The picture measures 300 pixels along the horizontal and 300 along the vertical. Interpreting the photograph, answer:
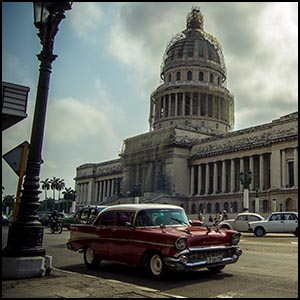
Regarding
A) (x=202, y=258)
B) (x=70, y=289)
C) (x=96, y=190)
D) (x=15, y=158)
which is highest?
(x=96, y=190)

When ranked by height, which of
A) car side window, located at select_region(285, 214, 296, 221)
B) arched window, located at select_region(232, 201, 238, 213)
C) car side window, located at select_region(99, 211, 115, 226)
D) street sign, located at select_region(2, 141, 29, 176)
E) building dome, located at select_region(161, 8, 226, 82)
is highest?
building dome, located at select_region(161, 8, 226, 82)

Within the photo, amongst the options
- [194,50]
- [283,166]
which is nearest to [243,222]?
[283,166]

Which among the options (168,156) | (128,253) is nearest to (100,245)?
(128,253)

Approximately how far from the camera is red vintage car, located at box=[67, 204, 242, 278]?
351 inches

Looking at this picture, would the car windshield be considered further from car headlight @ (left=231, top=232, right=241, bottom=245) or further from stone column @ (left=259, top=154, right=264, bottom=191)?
stone column @ (left=259, top=154, right=264, bottom=191)

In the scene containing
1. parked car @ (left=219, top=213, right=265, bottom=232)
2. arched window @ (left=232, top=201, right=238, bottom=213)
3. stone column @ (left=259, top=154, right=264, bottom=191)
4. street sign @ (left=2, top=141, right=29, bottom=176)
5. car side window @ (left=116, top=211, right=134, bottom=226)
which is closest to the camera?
street sign @ (left=2, top=141, right=29, bottom=176)

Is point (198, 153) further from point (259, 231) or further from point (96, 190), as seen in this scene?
point (259, 231)

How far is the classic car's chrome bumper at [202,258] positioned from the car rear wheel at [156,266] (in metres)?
0.28

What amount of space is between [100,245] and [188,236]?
3.04 metres

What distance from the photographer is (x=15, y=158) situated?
852cm

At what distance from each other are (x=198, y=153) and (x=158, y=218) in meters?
61.6

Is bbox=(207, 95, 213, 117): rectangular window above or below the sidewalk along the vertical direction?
above

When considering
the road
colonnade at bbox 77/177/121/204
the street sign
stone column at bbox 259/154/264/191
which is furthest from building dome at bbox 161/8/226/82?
the street sign

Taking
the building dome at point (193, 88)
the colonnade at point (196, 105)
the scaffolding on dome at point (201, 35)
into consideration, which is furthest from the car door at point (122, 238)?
the scaffolding on dome at point (201, 35)
